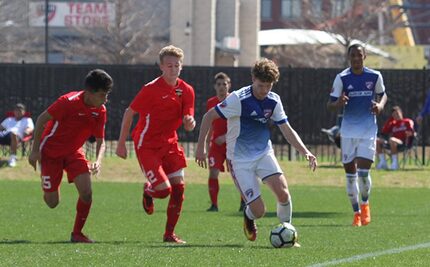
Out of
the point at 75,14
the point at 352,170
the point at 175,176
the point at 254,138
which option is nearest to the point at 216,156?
the point at 352,170

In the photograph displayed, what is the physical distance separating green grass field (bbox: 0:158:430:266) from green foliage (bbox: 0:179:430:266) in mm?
12

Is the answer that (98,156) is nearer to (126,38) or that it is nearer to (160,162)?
(160,162)

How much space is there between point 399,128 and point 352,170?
12.5m

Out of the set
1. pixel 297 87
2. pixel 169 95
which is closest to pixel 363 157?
pixel 169 95

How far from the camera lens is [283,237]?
12.5 meters

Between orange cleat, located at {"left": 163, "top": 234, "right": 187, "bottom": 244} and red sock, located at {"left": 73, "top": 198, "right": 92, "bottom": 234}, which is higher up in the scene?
red sock, located at {"left": 73, "top": 198, "right": 92, "bottom": 234}

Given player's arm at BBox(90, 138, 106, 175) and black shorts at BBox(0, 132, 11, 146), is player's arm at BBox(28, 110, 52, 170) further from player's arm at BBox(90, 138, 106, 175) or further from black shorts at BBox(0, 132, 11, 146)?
black shorts at BBox(0, 132, 11, 146)

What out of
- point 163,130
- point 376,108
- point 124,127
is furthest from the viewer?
point 376,108

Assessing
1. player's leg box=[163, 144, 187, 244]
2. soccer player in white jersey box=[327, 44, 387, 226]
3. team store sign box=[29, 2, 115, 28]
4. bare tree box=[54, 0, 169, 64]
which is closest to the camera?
player's leg box=[163, 144, 187, 244]

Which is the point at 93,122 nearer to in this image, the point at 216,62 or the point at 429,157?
the point at 429,157

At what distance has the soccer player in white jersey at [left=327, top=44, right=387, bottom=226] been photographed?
16.8 meters

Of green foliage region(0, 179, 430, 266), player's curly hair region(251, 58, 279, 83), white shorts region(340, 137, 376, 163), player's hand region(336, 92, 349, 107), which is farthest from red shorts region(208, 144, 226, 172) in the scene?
player's curly hair region(251, 58, 279, 83)

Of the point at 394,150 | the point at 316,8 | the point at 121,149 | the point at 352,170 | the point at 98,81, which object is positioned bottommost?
the point at 394,150

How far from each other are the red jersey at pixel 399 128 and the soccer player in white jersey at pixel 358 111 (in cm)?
1240
